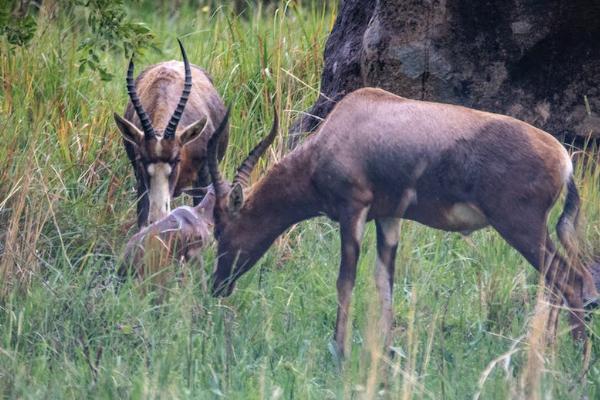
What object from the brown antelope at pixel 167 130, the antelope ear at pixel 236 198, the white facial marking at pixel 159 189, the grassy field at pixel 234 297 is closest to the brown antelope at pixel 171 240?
the grassy field at pixel 234 297

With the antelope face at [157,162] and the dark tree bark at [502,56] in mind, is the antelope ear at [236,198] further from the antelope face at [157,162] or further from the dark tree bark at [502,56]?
the dark tree bark at [502,56]

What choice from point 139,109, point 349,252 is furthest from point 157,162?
point 349,252

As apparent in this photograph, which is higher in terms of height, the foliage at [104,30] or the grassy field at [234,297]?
the foliage at [104,30]

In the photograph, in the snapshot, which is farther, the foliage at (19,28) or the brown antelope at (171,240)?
the foliage at (19,28)

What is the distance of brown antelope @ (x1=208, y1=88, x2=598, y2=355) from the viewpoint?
5828 millimetres

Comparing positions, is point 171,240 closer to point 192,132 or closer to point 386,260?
point 386,260

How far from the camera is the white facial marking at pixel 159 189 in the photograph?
8.00 m

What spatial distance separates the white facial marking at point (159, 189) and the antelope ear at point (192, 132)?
0.32m

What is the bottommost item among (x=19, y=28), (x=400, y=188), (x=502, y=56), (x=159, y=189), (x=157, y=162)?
(x=159, y=189)

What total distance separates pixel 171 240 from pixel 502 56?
2.58m

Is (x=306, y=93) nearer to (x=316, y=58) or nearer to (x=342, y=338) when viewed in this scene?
(x=316, y=58)

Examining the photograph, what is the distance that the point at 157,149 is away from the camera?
8.25 m

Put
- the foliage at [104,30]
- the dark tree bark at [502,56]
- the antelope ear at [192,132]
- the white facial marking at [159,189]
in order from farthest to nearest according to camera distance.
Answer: the antelope ear at [192,132] → the white facial marking at [159,189] → the dark tree bark at [502,56] → the foliage at [104,30]

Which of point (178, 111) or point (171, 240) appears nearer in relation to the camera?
point (171, 240)
